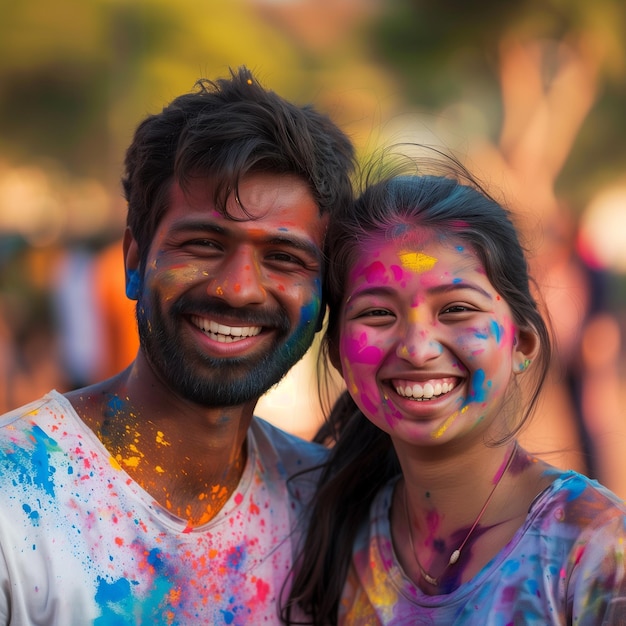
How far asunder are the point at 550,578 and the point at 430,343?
0.62m

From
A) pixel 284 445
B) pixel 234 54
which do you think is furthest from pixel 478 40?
pixel 284 445

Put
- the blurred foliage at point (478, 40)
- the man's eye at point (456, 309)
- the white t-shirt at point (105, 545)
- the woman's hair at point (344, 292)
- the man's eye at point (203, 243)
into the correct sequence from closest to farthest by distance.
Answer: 1. the white t-shirt at point (105, 545)
2. the man's eye at point (456, 309)
3. the woman's hair at point (344, 292)
4. the man's eye at point (203, 243)
5. the blurred foliage at point (478, 40)

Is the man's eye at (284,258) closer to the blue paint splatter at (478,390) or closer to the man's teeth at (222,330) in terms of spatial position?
the man's teeth at (222,330)

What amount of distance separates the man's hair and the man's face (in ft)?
0.17

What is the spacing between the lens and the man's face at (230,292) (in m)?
2.44

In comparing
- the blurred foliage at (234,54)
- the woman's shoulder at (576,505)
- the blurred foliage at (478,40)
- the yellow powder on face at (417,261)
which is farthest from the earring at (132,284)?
the blurred foliage at (478,40)

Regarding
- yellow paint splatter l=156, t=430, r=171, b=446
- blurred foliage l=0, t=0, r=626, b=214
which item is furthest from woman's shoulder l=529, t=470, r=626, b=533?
blurred foliage l=0, t=0, r=626, b=214

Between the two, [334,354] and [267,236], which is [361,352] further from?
[267,236]

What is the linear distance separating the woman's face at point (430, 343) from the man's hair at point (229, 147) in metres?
0.44

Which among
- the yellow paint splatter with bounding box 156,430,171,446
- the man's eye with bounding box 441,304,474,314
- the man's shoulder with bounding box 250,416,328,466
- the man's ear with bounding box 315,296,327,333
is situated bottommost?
the man's shoulder with bounding box 250,416,328,466

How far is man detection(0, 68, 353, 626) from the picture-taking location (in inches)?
89.2

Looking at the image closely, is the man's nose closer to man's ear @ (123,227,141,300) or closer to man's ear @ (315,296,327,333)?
man's ear @ (315,296,327,333)

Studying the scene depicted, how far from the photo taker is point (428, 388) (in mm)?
2221

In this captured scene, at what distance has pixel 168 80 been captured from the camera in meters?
17.6
